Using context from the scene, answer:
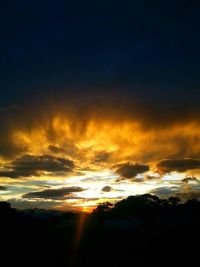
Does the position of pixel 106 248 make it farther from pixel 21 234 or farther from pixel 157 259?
pixel 21 234

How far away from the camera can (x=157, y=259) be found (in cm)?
3108

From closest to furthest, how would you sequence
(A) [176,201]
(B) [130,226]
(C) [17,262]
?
(C) [17,262], (B) [130,226], (A) [176,201]

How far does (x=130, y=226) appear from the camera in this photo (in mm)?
49375

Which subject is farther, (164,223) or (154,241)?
(164,223)

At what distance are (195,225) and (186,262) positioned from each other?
2190 cm

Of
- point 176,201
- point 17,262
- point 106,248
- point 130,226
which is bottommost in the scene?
point 17,262

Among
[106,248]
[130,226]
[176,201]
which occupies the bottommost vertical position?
[106,248]

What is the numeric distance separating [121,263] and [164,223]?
25235mm

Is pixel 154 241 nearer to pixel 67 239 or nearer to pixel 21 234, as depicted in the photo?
pixel 67 239

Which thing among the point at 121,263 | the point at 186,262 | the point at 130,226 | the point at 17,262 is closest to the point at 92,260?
the point at 121,263

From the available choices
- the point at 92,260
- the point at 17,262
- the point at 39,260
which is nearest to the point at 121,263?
the point at 92,260

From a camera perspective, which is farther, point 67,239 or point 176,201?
point 176,201

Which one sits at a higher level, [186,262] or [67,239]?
[67,239]

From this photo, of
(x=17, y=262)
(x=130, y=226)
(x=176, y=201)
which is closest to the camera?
(x=17, y=262)
